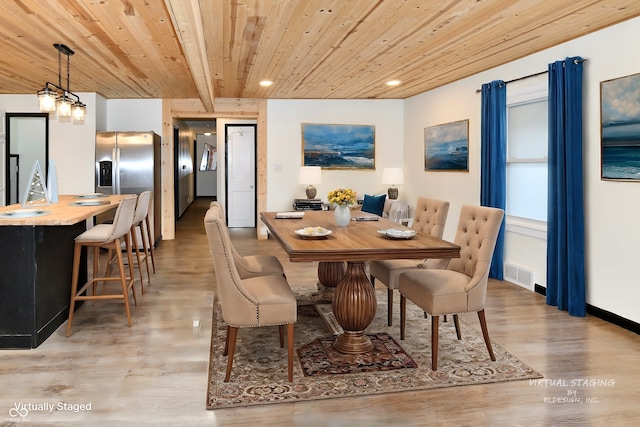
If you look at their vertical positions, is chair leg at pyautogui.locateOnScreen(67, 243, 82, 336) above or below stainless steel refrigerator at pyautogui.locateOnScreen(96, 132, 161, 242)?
below

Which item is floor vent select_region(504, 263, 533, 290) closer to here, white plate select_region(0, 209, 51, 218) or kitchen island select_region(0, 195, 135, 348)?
kitchen island select_region(0, 195, 135, 348)

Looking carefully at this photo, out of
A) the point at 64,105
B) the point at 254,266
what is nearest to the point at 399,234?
the point at 254,266

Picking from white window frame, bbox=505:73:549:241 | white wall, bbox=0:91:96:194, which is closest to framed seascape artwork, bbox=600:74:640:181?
white window frame, bbox=505:73:549:241

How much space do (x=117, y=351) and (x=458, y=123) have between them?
4931mm

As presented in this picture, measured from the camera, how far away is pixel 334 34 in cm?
420

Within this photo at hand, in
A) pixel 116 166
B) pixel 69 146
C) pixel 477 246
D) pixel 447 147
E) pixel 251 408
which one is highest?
pixel 69 146

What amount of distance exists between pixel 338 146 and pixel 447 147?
2.17m

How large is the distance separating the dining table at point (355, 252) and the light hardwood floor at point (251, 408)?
62cm

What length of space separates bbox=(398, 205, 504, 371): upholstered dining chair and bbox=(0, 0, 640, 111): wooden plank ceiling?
1489 millimetres

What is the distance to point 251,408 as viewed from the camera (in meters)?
2.52

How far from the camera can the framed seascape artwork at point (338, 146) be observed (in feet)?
27.5

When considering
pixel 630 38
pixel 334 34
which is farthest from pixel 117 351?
pixel 630 38

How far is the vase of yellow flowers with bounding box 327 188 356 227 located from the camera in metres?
3.70

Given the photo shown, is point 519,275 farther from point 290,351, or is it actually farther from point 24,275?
point 24,275
